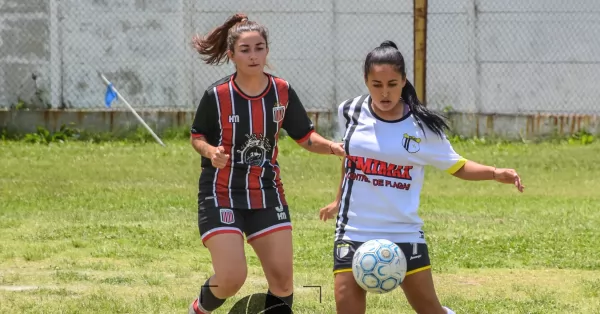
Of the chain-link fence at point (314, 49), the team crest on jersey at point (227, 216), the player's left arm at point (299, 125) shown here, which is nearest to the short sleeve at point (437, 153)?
the player's left arm at point (299, 125)

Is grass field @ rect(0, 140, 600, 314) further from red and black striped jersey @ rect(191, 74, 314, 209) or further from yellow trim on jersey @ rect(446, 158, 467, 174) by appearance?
yellow trim on jersey @ rect(446, 158, 467, 174)

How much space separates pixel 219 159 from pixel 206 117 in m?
0.46

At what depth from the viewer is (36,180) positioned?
12391mm

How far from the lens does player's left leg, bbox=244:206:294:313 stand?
591cm

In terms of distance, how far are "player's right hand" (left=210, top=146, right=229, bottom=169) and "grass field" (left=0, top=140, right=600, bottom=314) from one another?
1.55 meters

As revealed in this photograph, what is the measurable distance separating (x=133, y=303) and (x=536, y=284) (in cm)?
281

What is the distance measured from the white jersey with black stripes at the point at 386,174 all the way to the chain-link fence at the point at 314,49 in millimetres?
9913

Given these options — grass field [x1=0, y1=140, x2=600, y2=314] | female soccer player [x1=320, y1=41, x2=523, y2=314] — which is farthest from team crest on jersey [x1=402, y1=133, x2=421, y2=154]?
grass field [x1=0, y1=140, x2=600, y2=314]

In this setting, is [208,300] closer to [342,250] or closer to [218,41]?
[342,250]

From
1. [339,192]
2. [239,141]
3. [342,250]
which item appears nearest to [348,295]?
[342,250]

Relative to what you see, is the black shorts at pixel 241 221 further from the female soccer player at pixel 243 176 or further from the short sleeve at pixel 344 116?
the short sleeve at pixel 344 116

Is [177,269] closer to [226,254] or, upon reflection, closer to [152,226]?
[152,226]

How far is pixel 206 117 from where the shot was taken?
19.5ft

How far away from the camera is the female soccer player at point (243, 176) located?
588cm
